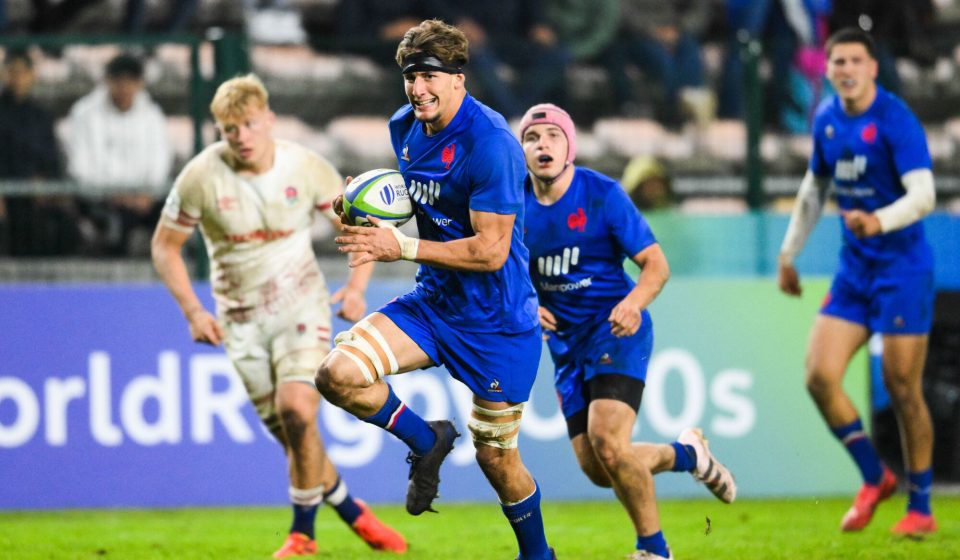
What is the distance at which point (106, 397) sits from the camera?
1016cm

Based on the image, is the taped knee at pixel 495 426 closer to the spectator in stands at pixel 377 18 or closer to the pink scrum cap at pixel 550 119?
the pink scrum cap at pixel 550 119

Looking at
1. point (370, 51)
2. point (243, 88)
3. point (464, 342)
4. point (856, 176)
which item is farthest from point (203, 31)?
point (464, 342)

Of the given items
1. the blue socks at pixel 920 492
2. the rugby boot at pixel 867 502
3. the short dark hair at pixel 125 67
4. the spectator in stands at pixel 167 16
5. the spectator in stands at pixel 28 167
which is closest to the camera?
the blue socks at pixel 920 492

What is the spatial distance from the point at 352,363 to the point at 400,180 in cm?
83

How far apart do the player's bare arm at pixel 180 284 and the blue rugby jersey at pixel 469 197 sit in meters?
1.77

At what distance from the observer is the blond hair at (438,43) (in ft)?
20.8

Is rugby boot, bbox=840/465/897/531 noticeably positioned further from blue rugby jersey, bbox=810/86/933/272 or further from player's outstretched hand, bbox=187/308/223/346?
player's outstretched hand, bbox=187/308/223/346

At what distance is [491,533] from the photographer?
29.2ft

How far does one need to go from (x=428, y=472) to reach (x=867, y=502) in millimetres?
3238

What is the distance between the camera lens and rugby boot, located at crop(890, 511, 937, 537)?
8.35 meters

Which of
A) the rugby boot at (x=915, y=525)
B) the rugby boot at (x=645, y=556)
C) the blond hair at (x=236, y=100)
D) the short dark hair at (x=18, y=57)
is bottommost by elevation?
the rugby boot at (x=915, y=525)

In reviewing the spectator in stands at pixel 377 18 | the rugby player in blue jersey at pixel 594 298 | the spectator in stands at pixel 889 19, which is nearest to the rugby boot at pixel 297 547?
the rugby player in blue jersey at pixel 594 298

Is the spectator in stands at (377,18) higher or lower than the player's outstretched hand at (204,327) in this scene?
higher

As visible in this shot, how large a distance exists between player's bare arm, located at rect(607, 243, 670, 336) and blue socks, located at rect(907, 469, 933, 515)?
2359mm
